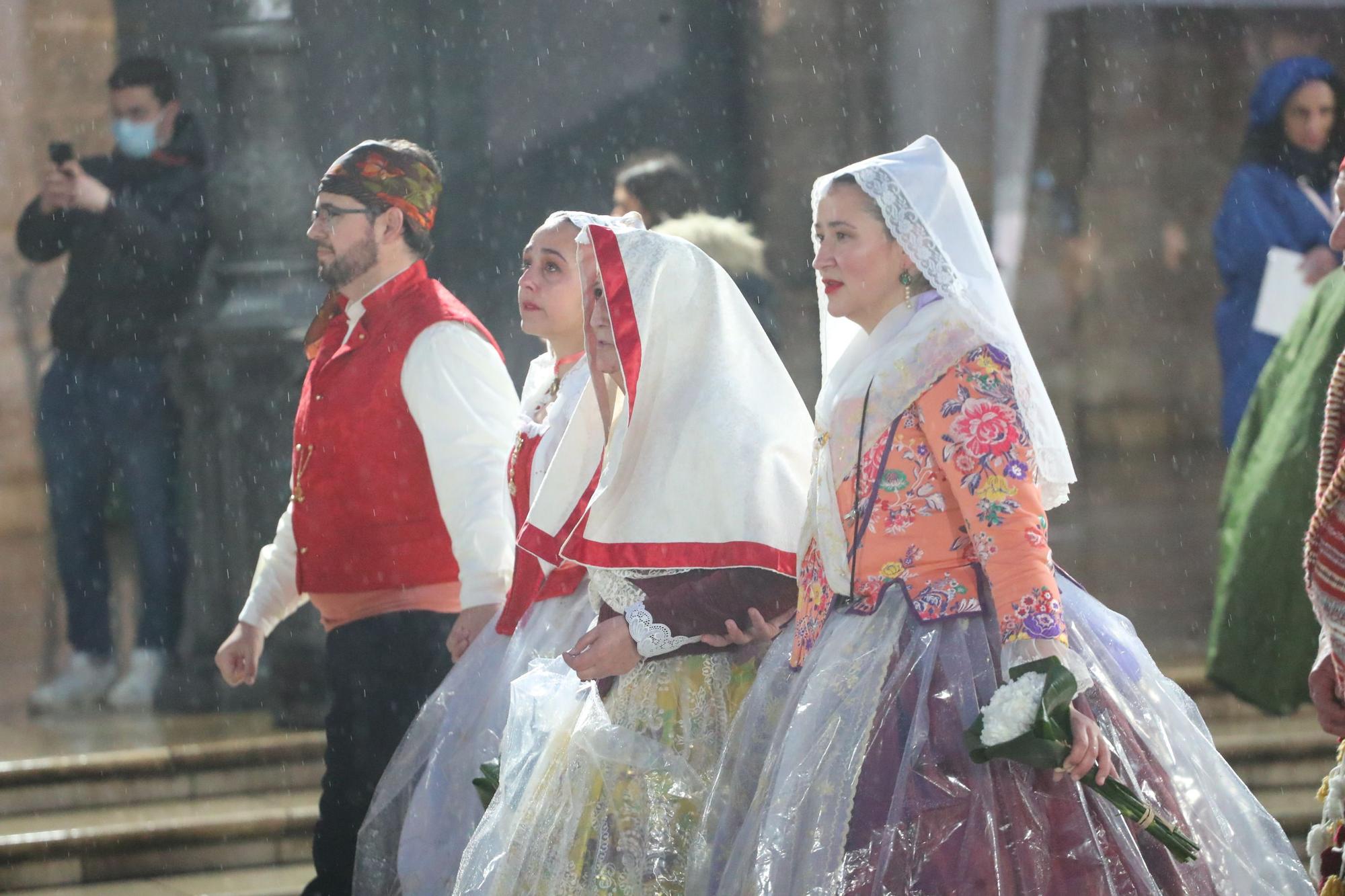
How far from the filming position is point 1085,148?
959 cm

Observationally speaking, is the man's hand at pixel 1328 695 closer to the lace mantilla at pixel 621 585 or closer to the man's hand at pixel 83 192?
the lace mantilla at pixel 621 585

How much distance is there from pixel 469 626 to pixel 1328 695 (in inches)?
73.9

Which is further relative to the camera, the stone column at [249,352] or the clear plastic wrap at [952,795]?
the stone column at [249,352]

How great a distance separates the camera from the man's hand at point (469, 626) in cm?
397

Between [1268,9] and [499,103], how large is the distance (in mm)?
4380

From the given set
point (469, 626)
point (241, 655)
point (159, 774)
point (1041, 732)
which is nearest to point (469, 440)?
point (469, 626)

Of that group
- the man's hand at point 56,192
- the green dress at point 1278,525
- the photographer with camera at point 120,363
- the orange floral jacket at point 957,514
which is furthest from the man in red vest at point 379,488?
the man's hand at point 56,192

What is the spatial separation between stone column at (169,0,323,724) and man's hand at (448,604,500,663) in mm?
2835

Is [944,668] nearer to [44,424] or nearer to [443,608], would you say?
[443,608]

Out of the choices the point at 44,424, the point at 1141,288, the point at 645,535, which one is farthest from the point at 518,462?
the point at 1141,288

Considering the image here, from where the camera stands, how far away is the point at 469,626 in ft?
13.0

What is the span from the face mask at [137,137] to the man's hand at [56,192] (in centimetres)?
26

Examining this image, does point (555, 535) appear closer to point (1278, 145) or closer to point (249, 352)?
point (249, 352)

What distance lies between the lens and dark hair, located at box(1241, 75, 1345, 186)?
274 inches
